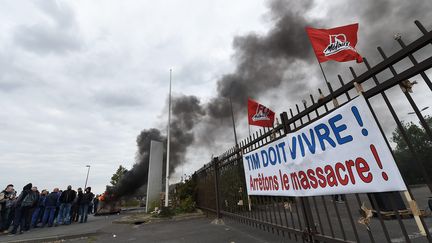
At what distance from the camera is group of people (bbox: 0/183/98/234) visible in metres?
8.55

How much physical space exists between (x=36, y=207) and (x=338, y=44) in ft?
42.3

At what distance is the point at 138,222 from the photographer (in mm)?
9039

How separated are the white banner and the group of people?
1007 cm

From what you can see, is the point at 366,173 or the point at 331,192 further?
the point at 331,192

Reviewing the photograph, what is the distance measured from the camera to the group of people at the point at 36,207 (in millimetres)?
8547

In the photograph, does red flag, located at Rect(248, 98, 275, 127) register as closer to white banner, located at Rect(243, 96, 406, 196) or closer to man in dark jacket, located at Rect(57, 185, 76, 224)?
white banner, located at Rect(243, 96, 406, 196)

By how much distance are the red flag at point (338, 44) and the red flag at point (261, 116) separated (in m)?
1.82

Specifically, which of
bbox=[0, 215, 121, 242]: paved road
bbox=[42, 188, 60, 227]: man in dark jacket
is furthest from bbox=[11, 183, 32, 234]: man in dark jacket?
bbox=[42, 188, 60, 227]: man in dark jacket

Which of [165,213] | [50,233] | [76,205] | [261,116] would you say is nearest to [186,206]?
[165,213]

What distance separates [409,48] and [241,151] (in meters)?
3.87

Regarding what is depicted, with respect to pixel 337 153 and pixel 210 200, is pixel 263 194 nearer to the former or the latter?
pixel 337 153

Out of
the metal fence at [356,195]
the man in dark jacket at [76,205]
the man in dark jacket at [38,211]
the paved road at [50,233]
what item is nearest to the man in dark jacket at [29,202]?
the paved road at [50,233]

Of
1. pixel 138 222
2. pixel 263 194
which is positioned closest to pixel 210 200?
pixel 138 222

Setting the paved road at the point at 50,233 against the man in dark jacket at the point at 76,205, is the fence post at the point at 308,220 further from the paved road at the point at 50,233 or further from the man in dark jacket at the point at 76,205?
the man in dark jacket at the point at 76,205
